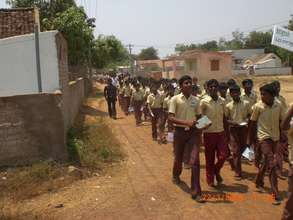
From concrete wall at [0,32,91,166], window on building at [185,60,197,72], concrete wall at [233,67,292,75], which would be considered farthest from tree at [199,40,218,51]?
concrete wall at [0,32,91,166]

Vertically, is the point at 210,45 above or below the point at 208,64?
above

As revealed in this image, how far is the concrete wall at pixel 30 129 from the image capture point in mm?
9344

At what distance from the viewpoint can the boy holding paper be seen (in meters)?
8.60

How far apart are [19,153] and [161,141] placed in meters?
4.63

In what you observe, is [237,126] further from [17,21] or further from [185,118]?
[17,21]

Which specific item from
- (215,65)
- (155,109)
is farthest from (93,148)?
(215,65)

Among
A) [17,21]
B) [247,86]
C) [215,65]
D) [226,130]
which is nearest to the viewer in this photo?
[226,130]

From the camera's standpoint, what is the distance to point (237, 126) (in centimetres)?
862

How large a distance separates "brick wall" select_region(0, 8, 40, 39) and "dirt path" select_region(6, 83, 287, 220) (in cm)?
1204

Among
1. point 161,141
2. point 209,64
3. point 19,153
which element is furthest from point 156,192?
Answer: point 209,64

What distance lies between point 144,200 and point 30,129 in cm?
315

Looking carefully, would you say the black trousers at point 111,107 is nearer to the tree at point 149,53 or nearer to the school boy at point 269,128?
the school boy at point 269,128

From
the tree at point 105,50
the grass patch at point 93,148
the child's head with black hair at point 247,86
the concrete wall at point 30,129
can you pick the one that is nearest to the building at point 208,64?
the tree at point 105,50

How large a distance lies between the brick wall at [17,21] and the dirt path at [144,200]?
12.0 metres
